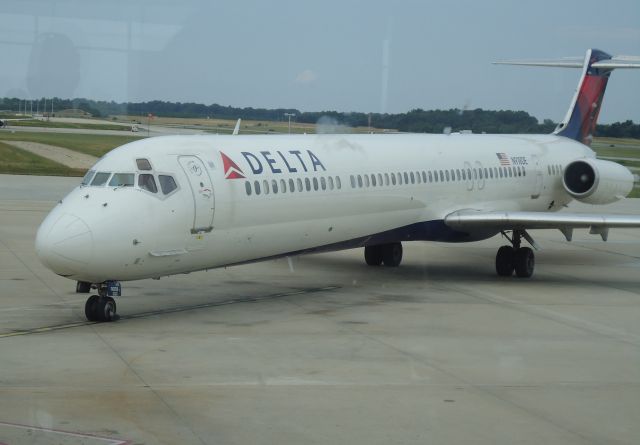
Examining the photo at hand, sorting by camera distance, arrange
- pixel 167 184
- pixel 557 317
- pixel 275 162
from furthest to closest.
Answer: pixel 275 162 < pixel 557 317 < pixel 167 184

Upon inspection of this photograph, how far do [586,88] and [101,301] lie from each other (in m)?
15.6

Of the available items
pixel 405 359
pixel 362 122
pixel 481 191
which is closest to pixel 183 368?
pixel 405 359

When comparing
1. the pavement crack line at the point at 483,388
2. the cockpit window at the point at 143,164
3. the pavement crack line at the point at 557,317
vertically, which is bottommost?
the pavement crack line at the point at 557,317

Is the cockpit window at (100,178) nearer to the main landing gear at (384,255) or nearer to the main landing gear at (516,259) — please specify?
the main landing gear at (384,255)

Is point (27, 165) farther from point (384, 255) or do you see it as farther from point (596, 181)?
point (596, 181)

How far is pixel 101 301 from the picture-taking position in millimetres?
14391

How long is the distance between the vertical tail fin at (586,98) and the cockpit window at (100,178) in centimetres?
1455

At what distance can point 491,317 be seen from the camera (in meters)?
15.9

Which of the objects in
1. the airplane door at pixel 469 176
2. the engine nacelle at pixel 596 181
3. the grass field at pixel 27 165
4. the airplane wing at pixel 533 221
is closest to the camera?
the airplane wing at pixel 533 221

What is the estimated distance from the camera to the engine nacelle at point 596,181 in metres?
23.4

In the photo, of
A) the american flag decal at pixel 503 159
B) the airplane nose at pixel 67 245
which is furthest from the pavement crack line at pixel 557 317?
the airplane nose at pixel 67 245

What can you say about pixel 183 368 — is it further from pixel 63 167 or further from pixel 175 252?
pixel 63 167

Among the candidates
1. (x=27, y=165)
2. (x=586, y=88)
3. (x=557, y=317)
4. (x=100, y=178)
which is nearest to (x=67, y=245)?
(x=100, y=178)

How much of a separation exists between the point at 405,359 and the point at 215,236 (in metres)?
3.94
